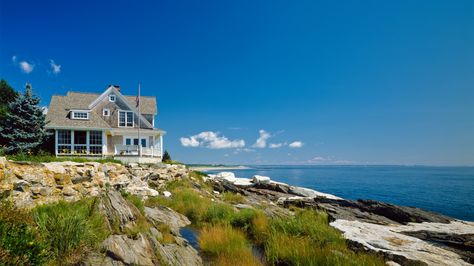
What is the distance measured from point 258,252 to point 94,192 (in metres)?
7.81

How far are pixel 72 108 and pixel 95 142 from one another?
4266 mm

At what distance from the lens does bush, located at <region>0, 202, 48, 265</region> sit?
3.41 metres

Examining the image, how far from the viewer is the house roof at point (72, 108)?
20.7 m

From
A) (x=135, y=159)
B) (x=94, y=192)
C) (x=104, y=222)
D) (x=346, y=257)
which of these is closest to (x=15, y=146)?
(x=135, y=159)

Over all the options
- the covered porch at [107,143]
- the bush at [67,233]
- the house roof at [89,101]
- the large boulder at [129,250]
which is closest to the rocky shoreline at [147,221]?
the large boulder at [129,250]

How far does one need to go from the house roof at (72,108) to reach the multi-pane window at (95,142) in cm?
85

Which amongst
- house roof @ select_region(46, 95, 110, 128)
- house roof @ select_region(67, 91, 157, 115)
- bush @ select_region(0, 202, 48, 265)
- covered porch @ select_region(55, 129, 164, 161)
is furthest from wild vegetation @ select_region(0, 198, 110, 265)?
house roof @ select_region(67, 91, 157, 115)

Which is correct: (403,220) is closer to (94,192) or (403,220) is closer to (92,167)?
(94,192)

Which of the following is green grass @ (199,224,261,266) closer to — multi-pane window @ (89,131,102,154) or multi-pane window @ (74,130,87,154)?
multi-pane window @ (89,131,102,154)

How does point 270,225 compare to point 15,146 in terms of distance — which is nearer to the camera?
point 270,225

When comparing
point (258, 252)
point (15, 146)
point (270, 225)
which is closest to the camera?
point (258, 252)

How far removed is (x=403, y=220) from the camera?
12922 millimetres

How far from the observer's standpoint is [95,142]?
70.0ft

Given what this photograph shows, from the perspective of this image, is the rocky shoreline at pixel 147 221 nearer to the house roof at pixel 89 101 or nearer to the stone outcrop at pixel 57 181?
the stone outcrop at pixel 57 181
